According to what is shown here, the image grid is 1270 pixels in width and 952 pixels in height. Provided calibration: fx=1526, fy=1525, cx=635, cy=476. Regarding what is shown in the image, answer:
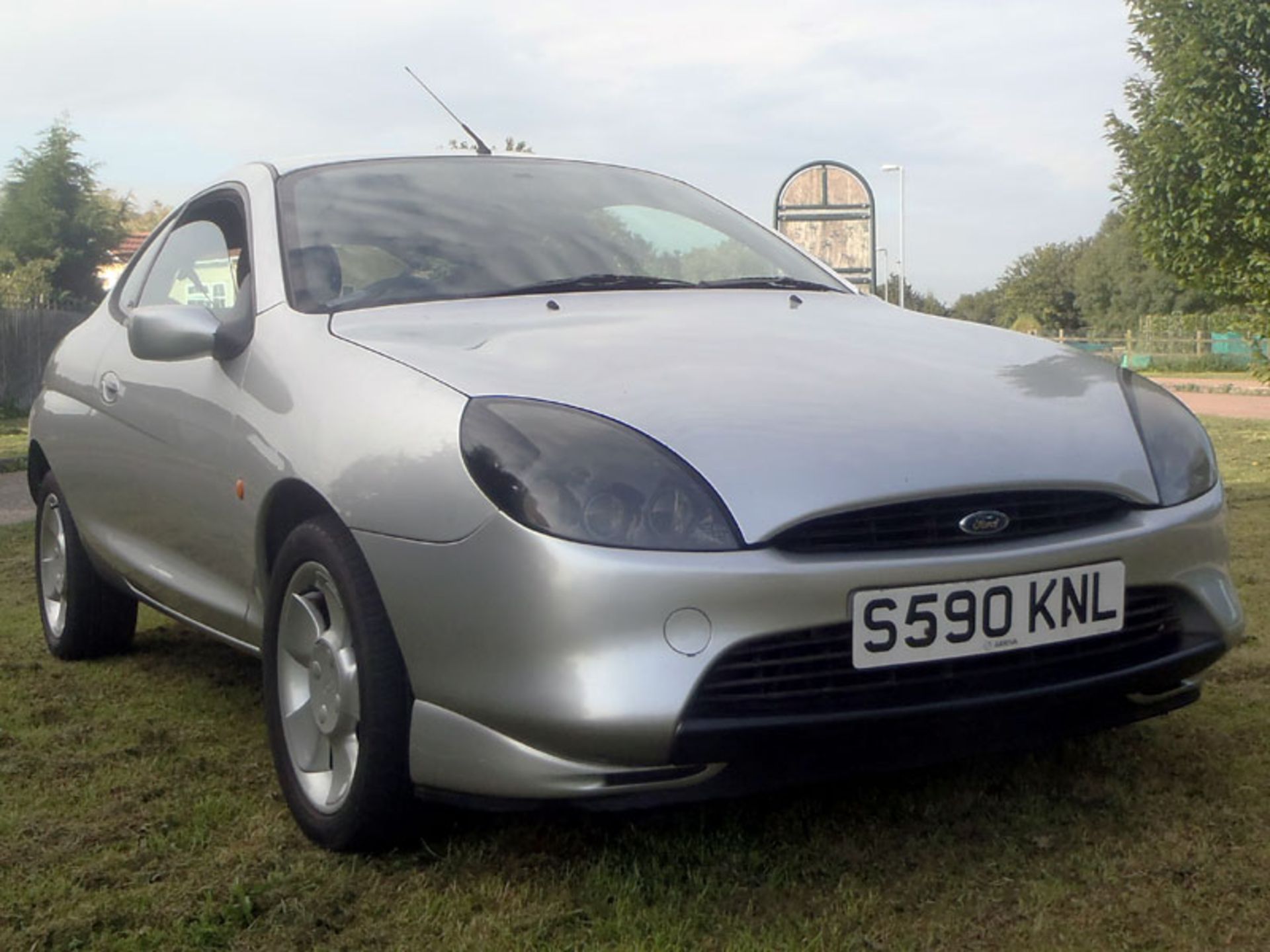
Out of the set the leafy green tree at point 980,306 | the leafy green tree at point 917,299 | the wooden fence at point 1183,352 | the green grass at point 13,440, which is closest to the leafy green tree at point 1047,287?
the leafy green tree at point 980,306

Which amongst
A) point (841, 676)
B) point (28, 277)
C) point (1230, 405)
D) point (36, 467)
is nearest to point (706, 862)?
point (841, 676)

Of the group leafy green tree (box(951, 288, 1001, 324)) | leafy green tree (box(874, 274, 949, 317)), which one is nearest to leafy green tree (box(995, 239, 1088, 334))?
leafy green tree (box(951, 288, 1001, 324))

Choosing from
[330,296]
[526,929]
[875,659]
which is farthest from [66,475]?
[875,659]

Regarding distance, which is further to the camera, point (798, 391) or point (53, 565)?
point (53, 565)

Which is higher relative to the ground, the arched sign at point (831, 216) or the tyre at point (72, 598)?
the arched sign at point (831, 216)

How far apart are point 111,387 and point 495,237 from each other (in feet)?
4.04

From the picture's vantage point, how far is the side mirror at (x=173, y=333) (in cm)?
335

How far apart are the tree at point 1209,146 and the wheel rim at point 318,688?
1008 centimetres

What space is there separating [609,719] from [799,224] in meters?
10.5

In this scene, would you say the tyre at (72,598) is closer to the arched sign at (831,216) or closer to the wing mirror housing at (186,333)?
the wing mirror housing at (186,333)

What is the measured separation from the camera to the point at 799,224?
12.5 m

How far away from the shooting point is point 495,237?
3574mm

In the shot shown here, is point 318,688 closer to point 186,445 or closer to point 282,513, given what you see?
point 282,513

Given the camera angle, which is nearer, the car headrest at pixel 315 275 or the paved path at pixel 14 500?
the car headrest at pixel 315 275
